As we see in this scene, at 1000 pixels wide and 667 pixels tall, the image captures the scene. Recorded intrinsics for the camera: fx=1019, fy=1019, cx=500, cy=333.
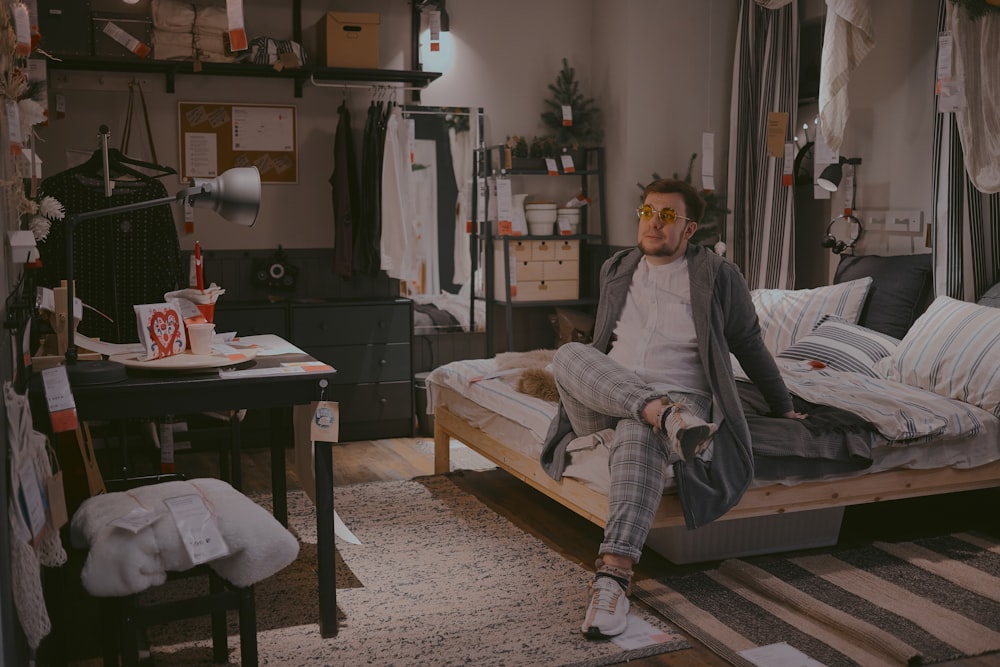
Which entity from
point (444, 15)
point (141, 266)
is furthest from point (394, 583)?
point (444, 15)

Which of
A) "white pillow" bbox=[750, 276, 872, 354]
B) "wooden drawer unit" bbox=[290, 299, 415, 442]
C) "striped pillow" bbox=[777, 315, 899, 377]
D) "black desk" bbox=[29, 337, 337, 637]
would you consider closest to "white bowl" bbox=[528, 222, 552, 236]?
"wooden drawer unit" bbox=[290, 299, 415, 442]

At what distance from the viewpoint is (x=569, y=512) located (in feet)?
13.4

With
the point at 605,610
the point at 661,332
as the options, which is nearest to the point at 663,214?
the point at 661,332

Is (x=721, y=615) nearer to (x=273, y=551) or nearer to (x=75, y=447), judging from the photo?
(x=273, y=551)

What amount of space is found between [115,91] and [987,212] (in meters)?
4.17

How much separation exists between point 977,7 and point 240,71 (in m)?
3.46

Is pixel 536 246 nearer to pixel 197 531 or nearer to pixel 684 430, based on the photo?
pixel 684 430

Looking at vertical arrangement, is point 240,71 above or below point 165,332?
above

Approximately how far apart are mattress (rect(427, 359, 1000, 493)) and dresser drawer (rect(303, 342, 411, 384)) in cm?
115

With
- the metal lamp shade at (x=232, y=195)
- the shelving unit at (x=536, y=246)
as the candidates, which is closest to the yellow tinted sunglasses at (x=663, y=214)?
the metal lamp shade at (x=232, y=195)

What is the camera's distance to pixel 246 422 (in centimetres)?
537

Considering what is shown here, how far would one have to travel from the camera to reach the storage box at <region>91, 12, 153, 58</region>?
496 cm

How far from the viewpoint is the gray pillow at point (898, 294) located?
4461 millimetres

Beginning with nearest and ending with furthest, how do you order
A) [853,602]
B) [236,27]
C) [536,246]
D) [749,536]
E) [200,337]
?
[200,337]
[853,602]
[236,27]
[749,536]
[536,246]
